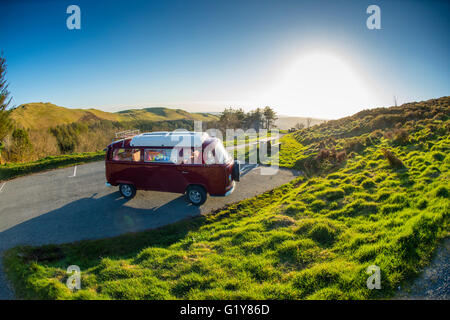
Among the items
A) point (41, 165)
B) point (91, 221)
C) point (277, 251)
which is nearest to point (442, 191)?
point (277, 251)

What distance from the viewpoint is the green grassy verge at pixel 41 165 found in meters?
12.9

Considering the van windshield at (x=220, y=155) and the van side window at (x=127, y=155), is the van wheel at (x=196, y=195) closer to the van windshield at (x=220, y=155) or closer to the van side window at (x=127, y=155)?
the van windshield at (x=220, y=155)

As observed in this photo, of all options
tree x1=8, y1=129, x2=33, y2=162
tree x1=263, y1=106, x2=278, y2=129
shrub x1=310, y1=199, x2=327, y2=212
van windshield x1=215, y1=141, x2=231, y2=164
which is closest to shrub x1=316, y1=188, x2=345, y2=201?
shrub x1=310, y1=199, x2=327, y2=212

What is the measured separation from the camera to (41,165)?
14.3 m

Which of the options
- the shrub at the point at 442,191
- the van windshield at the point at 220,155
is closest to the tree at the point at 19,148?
the van windshield at the point at 220,155

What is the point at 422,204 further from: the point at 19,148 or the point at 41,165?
the point at 19,148

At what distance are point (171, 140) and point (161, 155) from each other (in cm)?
75

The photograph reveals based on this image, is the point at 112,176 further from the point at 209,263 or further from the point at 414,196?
the point at 414,196

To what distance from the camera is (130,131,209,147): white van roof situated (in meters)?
7.50

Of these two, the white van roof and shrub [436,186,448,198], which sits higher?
the white van roof

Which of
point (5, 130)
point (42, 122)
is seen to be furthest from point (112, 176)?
point (42, 122)

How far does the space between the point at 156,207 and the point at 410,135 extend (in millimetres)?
15161

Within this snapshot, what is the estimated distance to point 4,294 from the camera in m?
3.94

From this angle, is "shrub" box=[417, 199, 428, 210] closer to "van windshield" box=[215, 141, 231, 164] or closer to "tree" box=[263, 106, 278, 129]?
"van windshield" box=[215, 141, 231, 164]
